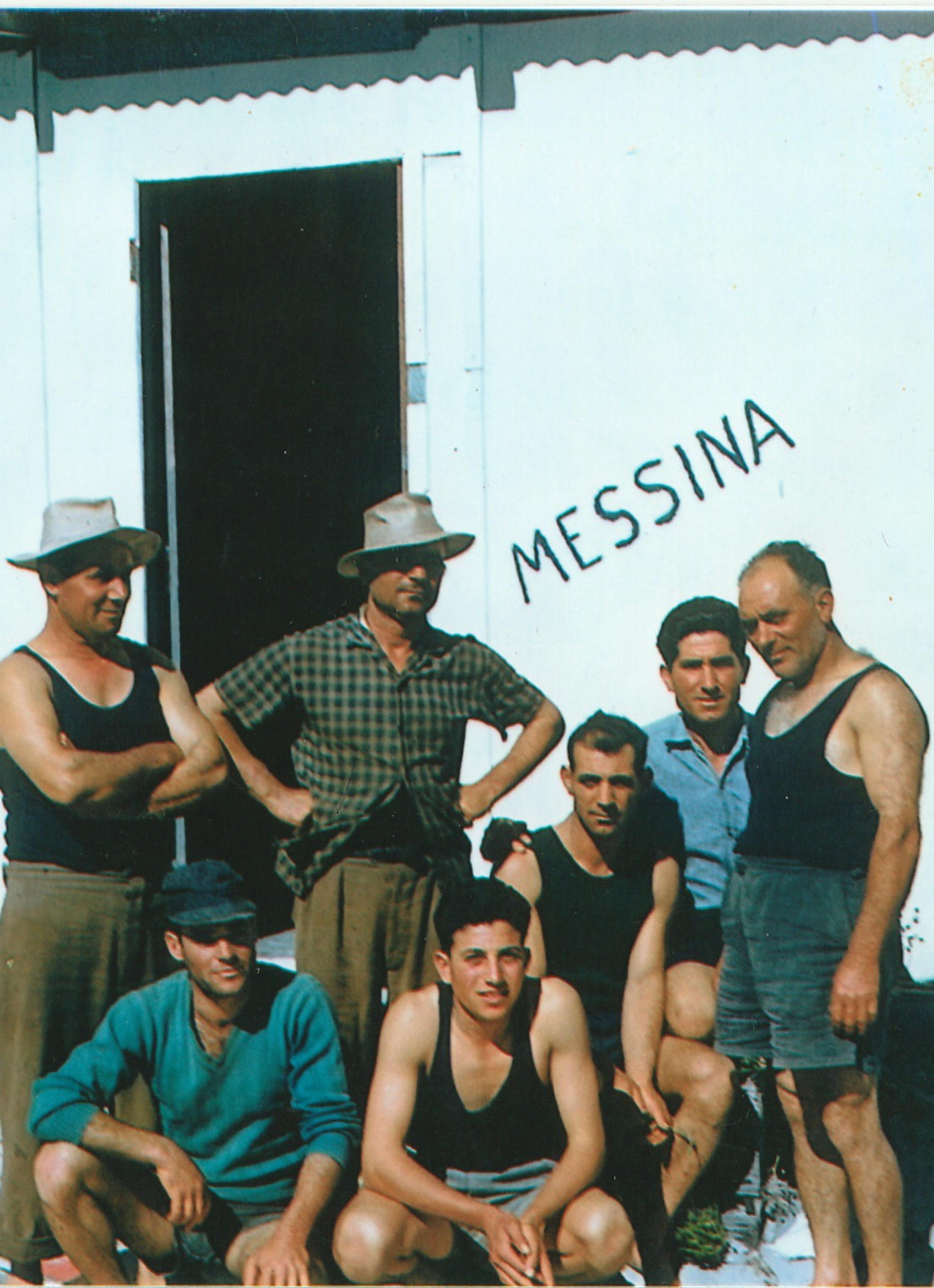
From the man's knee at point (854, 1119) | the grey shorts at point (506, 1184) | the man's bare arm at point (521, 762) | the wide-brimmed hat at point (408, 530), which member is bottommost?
the grey shorts at point (506, 1184)

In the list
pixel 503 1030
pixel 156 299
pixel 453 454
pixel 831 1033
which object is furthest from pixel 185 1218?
pixel 156 299

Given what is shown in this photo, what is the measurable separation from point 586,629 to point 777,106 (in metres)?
1.68

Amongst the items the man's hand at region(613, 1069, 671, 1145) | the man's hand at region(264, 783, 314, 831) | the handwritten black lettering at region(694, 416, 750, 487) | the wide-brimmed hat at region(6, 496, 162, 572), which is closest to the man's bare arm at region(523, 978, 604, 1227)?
the man's hand at region(613, 1069, 671, 1145)

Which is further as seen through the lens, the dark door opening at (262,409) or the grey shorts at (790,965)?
the dark door opening at (262,409)

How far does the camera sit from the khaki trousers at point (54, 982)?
3.99 meters

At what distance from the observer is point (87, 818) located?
3.96 metres

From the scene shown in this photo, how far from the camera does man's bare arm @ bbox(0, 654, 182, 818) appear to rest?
3871 millimetres

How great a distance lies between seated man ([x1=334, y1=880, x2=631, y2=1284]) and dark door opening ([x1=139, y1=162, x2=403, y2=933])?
93 cm

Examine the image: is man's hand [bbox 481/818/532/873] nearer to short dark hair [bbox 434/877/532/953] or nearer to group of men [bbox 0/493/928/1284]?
group of men [bbox 0/493/928/1284]

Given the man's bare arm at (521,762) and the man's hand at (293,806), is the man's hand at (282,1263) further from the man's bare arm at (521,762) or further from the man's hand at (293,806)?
the man's bare arm at (521,762)

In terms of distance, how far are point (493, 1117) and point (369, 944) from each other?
63 cm

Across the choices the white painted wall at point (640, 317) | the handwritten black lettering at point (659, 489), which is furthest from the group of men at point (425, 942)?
the handwritten black lettering at point (659, 489)

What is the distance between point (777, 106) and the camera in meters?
3.97

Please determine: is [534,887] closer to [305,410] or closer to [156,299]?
[156,299]
